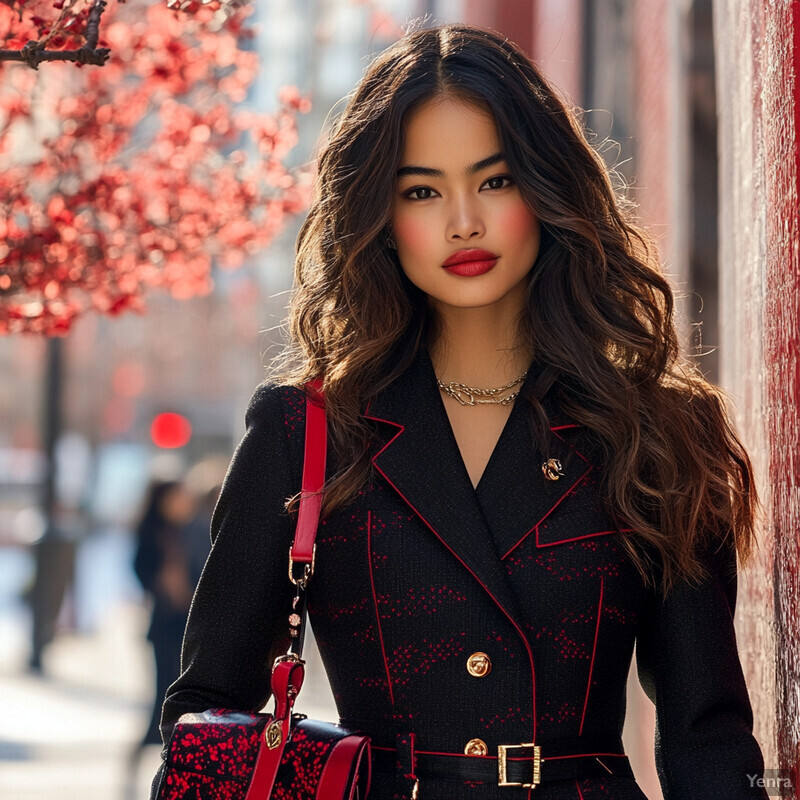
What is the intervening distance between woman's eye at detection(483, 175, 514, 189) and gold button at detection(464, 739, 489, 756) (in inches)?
48.2

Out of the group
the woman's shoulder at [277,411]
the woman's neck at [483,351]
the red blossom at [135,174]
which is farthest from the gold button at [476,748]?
the red blossom at [135,174]

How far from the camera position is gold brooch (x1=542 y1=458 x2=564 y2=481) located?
2.98 meters

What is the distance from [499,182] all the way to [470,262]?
203 mm

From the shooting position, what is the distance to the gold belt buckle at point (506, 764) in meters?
2.73

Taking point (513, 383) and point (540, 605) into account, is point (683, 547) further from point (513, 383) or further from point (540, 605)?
point (513, 383)

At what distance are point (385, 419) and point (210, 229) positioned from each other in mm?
2413

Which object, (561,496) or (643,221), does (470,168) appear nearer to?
(561,496)

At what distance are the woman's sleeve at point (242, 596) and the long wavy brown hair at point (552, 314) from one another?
0.10 m

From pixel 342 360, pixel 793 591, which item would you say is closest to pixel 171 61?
pixel 342 360

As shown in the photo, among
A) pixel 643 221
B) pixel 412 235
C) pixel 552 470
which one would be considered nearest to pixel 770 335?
pixel 552 470

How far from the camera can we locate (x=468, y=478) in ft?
9.86

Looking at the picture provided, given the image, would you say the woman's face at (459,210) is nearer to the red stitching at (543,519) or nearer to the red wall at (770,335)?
the red stitching at (543,519)

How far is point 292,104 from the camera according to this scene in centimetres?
538

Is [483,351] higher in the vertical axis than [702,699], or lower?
higher
